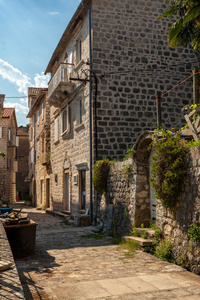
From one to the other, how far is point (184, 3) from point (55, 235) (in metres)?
7.38

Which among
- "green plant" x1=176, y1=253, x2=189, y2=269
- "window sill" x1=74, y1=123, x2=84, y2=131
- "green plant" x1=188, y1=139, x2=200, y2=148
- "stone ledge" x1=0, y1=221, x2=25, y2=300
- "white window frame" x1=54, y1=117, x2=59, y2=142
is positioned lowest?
"green plant" x1=176, y1=253, x2=189, y2=269

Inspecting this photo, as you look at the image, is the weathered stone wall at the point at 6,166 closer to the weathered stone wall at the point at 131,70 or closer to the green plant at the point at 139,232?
the weathered stone wall at the point at 131,70

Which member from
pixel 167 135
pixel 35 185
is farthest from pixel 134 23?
pixel 35 185

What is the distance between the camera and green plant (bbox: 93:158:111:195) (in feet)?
36.2

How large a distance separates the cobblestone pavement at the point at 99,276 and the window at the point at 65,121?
7.97 meters

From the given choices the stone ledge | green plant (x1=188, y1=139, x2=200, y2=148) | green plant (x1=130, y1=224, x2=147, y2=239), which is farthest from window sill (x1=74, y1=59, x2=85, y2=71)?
the stone ledge

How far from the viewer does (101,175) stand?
36.2ft

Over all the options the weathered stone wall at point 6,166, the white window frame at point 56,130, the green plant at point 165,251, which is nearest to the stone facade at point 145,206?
the green plant at point 165,251

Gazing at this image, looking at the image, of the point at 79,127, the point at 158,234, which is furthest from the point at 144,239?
the point at 79,127

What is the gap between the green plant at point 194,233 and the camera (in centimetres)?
589

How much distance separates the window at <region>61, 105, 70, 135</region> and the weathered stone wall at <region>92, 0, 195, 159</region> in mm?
3613

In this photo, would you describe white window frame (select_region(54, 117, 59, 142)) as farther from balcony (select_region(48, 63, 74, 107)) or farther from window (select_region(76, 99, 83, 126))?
window (select_region(76, 99, 83, 126))

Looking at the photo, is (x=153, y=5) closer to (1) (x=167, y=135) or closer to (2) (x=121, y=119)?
(2) (x=121, y=119)

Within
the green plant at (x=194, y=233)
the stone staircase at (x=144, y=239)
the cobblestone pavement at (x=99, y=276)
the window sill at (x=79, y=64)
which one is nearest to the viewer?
the cobblestone pavement at (x=99, y=276)
